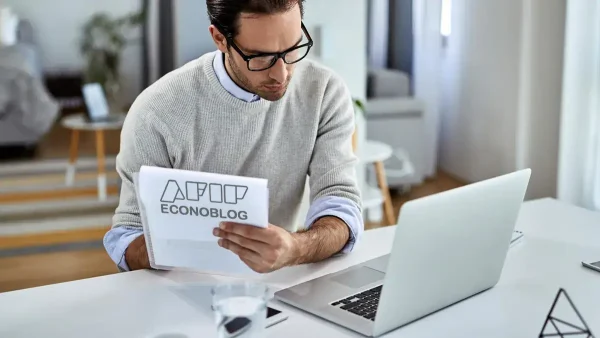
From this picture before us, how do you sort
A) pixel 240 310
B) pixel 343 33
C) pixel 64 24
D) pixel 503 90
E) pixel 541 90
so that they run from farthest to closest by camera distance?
pixel 503 90, pixel 64 24, pixel 343 33, pixel 541 90, pixel 240 310

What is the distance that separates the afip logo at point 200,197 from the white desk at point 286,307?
169mm

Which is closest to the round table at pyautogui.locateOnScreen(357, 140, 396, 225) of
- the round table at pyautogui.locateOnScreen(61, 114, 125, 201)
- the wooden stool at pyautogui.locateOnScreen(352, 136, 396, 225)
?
the wooden stool at pyautogui.locateOnScreen(352, 136, 396, 225)

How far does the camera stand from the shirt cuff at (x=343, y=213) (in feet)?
5.26

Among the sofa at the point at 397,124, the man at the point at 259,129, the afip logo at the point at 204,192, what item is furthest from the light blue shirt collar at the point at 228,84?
the sofa at the point at 397,124

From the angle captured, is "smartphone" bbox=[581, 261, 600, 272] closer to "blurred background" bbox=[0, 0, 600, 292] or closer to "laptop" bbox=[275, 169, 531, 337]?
"laptop" bbox=[275, 169, 531, 337]

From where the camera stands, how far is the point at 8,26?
3.69 metres

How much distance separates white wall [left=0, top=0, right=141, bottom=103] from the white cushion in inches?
1.2

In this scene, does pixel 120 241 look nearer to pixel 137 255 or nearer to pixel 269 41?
pixel 137 255

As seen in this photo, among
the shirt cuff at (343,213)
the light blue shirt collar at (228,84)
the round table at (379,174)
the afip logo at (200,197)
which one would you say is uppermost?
the light blue shirt collar at (228,84)

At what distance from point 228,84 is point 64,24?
93.1 inches

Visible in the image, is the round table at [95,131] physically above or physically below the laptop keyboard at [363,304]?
below

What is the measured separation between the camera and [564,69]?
2.91 m

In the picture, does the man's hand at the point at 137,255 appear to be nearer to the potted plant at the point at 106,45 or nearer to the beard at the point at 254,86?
the beard at the point at 254,86

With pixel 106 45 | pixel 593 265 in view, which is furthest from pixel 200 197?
pixel 106 45
